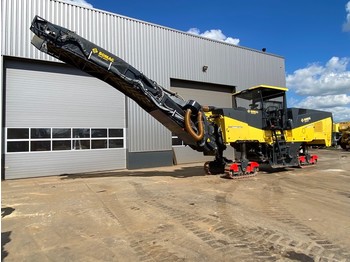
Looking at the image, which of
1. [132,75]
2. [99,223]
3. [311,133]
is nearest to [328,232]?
[99,223]

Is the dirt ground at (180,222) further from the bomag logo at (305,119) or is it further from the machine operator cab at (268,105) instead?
the bomag logo at (305,119)

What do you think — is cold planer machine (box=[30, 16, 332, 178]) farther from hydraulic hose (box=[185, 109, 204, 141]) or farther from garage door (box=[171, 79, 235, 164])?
garage door (box=[171, 79, 235, 164])

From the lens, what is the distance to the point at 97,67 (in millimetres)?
9602

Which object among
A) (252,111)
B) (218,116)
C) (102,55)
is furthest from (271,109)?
(102,55)

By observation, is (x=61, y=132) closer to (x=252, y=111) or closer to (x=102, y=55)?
(x=102, y=55)

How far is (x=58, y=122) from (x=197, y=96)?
344 inches

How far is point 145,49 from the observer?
16.6 m

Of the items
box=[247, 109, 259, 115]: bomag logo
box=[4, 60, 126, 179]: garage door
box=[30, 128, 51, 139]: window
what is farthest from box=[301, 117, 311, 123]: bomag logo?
box=[30, 128, 51, 139]: window

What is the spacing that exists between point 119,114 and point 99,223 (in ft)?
34.3

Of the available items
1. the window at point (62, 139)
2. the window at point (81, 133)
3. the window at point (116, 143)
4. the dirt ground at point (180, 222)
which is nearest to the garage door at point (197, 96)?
the window at point (116, 143)

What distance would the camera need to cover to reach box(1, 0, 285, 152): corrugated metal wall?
43.0ft

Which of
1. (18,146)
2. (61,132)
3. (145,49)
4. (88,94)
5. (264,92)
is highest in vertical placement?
(145,49)

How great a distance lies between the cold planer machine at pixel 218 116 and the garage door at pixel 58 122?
4883mm

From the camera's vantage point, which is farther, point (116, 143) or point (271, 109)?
point (116, 143)
